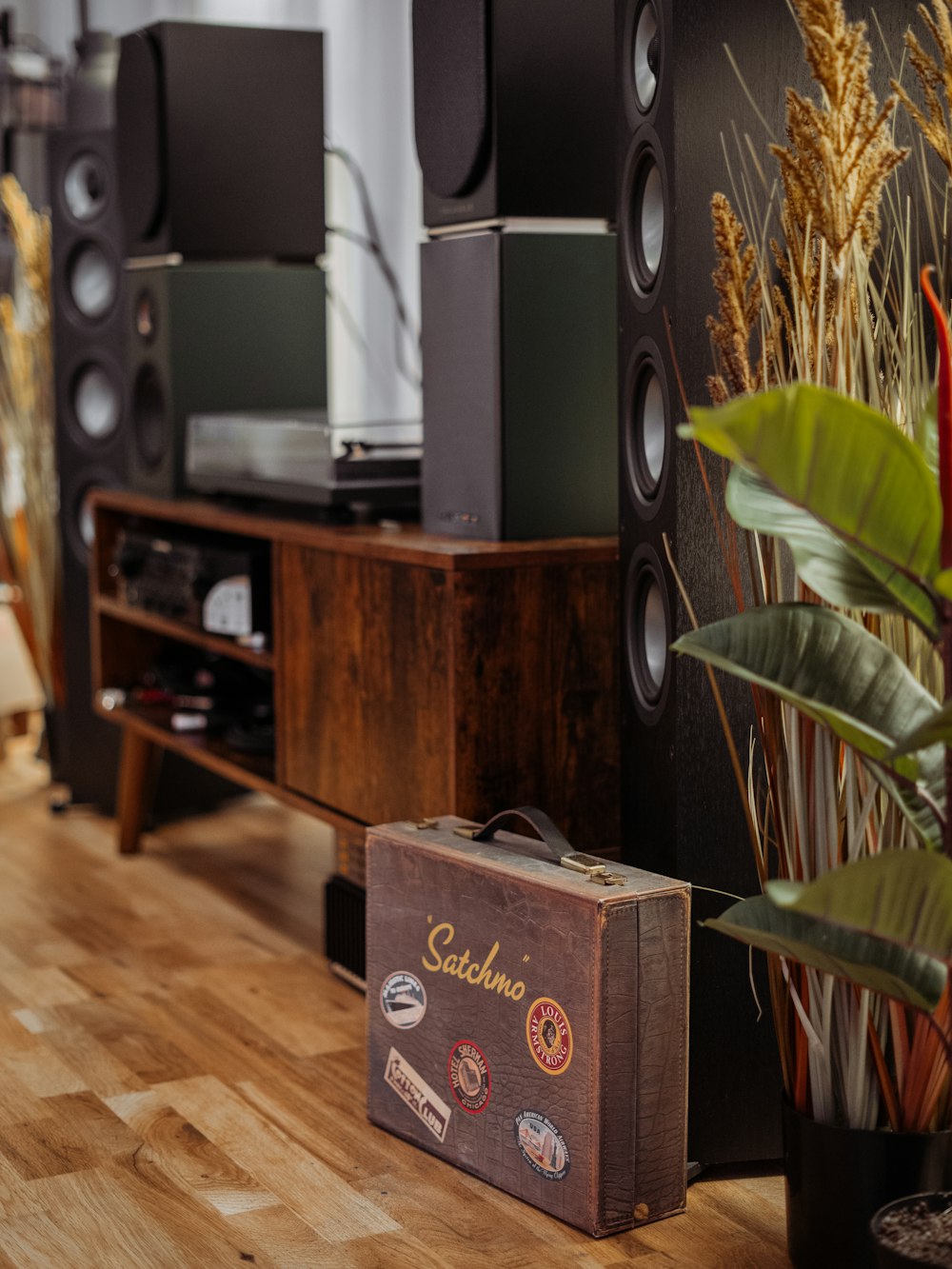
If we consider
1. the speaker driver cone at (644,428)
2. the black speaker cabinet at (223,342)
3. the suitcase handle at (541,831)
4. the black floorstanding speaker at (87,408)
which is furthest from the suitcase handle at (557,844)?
the black floorstanding speaker at (87,408)

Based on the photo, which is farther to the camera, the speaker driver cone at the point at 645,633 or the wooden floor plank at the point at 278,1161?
the speaker driver cone at the point at 645,633

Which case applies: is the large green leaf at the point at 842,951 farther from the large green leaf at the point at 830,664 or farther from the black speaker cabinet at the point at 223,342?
the black speaker cabinet at the point at 223,342

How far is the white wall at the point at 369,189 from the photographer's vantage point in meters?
3.10

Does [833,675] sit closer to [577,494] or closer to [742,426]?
[742,426]

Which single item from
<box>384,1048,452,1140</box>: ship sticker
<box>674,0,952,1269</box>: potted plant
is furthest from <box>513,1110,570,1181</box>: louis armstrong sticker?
<box>674,0,952,1269</box>: potted plant

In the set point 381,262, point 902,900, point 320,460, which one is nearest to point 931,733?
point 902,900

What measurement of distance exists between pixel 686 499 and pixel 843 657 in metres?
0.39

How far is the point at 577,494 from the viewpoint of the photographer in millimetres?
2070

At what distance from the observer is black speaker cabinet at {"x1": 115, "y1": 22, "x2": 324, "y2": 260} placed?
9.25 ft

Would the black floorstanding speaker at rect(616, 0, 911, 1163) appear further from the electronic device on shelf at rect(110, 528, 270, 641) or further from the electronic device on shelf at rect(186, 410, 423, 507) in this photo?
the electronic device on shelf at rect(110, 528, 270, 641)

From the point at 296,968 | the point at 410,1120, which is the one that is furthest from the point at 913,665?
the point at 296,968

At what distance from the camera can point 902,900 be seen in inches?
47.5

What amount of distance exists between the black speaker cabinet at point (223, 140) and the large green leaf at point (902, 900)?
2.02 meters

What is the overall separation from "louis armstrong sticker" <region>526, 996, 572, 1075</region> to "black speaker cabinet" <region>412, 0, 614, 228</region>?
94cm
